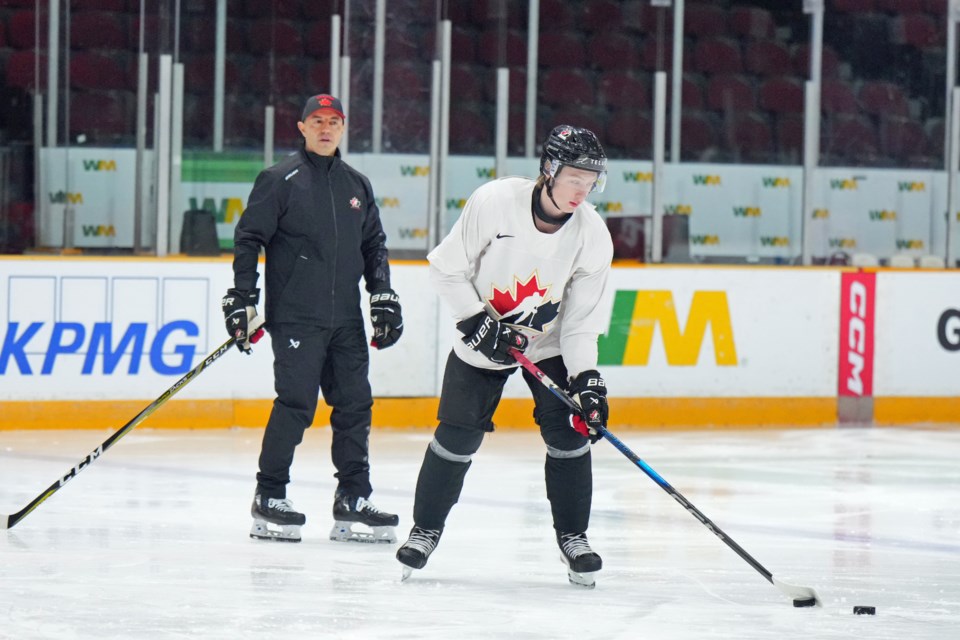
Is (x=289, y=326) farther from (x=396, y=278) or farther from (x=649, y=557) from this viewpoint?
(x=396, y=278)

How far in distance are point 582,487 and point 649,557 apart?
529 mm

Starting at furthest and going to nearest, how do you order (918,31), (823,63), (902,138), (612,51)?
(612,51)
(902,138)
(918,31)
(823,63)

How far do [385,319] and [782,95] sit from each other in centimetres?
473

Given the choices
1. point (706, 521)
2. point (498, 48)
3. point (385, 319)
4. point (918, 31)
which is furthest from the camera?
point (918, 31)

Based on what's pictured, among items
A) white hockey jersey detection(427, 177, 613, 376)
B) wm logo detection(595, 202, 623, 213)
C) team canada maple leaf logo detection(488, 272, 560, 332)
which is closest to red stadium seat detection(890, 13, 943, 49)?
wm logo detection(595, 202, 623, 213)

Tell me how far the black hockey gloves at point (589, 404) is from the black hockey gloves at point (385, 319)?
75 cm

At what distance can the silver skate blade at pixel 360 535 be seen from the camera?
4.20 meters

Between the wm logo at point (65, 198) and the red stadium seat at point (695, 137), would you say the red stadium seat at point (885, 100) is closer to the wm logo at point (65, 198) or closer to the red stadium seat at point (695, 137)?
the red stadium seat at point (695, 137)

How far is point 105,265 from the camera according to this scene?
652cm

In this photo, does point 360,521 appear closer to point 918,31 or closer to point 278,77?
point 278,77

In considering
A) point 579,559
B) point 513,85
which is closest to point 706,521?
point 579,559

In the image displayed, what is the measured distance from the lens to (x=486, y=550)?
13.6 ft

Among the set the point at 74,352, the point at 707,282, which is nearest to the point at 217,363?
the point at 74,352

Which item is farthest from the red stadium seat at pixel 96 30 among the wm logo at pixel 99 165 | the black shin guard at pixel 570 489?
the black shin guard at pixel 570 489
